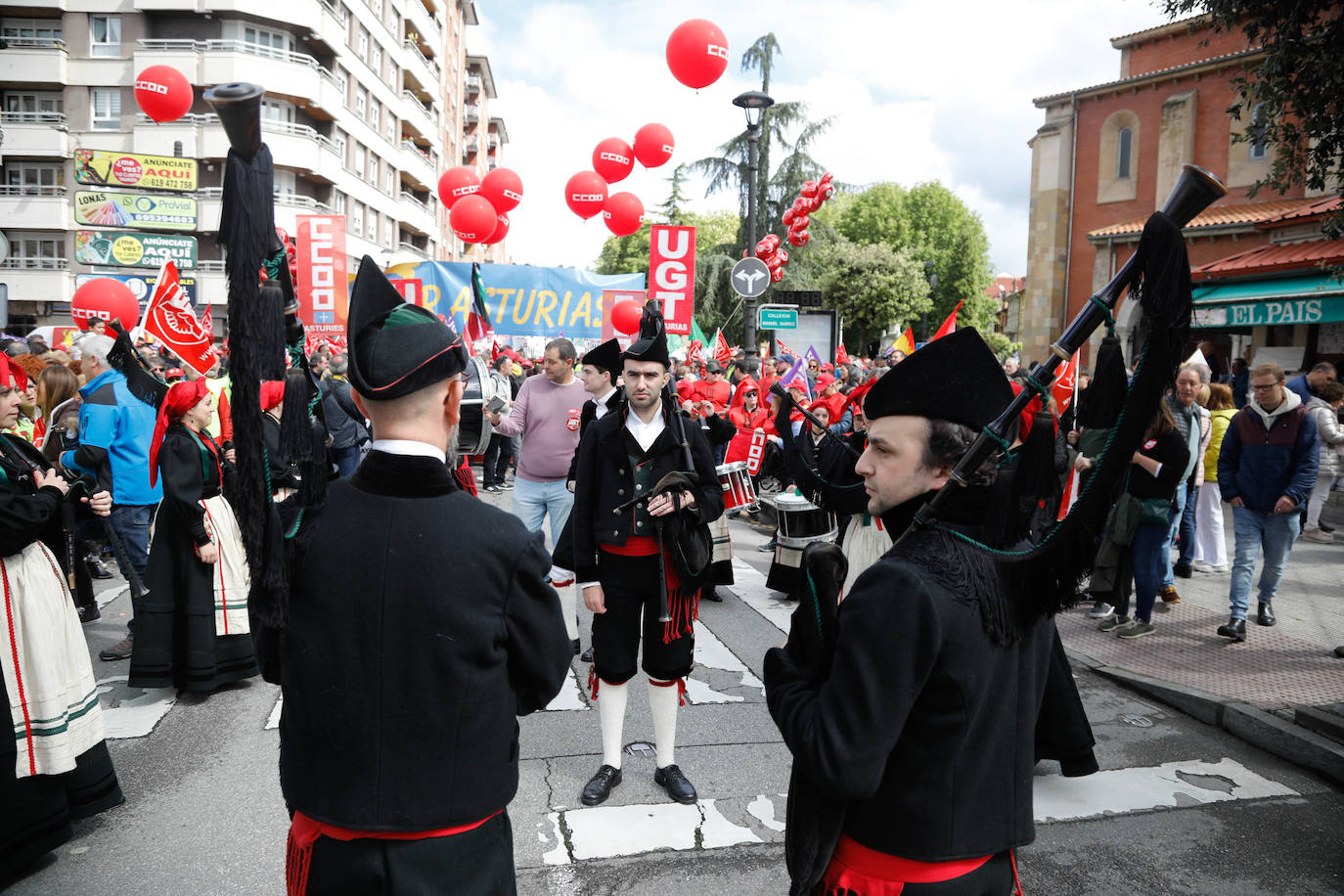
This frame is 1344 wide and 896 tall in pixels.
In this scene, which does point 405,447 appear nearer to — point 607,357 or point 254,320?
point 254,320

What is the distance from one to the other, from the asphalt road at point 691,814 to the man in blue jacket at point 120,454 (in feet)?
5.39

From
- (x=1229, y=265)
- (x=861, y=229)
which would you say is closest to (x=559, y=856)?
(x=1229, y=265)

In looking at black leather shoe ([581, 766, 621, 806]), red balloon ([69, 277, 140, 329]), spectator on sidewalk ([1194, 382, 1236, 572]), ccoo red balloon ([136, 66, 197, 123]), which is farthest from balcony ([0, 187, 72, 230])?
black leather shoe ([581, 766, 621, 806])

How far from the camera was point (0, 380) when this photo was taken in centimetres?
394

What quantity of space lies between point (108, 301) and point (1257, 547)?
16.0 meters

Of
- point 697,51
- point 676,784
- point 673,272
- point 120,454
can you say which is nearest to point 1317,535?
point 673,272

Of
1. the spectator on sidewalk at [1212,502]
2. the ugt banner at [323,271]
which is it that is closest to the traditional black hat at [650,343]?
the spectator on sidewalk at [1212,502]

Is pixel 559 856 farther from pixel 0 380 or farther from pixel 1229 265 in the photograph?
pixel 1229 265

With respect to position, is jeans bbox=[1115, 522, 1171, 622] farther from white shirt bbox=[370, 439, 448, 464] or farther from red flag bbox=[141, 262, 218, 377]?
red flag bbox=[141, 262, 218, 377]

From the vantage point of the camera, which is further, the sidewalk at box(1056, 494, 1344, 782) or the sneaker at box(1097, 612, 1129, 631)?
the sneaker at box(1097, 612, 1129, 631)

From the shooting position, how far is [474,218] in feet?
50.9

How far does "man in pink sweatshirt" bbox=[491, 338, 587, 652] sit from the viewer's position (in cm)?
646

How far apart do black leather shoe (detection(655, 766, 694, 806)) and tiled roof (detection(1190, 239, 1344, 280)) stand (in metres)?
15.2

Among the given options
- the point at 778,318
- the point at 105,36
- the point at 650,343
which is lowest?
the point at 650,343
